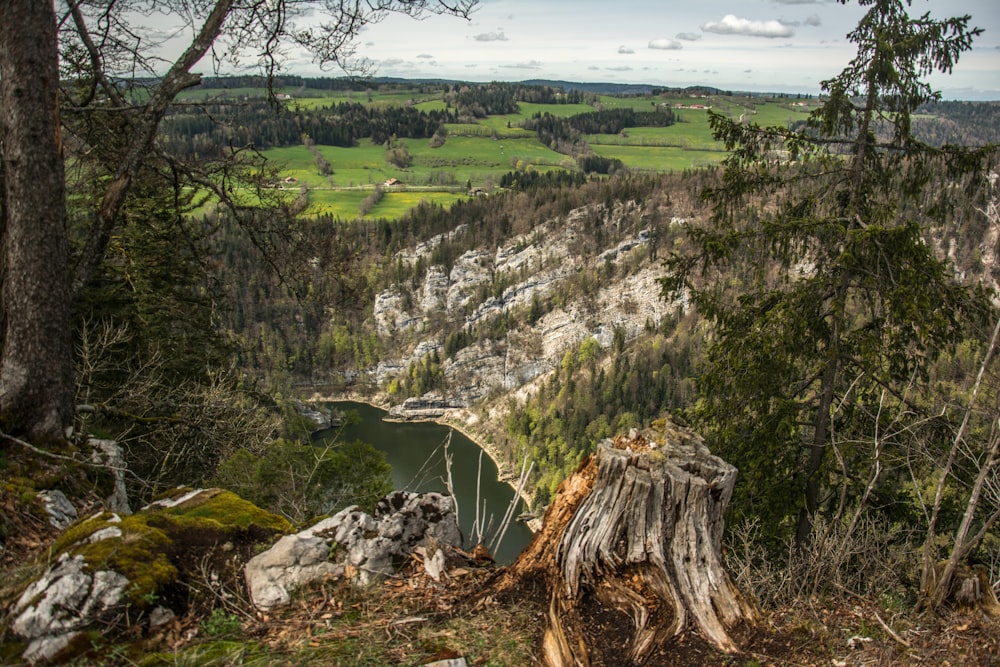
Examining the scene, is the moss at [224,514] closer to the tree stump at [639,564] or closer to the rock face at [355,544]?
the rock face at [355,544]

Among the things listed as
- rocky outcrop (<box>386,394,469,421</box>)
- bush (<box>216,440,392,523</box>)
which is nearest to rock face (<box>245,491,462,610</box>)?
bush (<box>216,440,392,523</box>)

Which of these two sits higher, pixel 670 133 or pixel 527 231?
pixel 670 133

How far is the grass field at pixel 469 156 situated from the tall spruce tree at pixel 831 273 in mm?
113253

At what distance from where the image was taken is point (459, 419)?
351ft

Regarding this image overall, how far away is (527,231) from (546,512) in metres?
131

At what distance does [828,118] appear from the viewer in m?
8.58

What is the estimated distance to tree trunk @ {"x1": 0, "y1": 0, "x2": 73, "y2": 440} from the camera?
16.0 ft

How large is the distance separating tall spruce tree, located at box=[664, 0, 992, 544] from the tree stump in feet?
14.9

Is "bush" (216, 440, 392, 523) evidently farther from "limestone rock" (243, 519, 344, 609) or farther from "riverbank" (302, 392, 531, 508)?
"riverbank" (302, 392, 531, 508)

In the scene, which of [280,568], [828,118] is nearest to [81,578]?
[280,568]

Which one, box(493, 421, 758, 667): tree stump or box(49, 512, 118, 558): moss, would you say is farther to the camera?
box(49, 512, 118, 558): moss

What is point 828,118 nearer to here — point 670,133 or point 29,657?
point 29,657

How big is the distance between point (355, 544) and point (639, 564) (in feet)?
6.81

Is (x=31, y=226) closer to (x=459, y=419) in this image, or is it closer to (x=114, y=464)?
(x=114, y=464)
